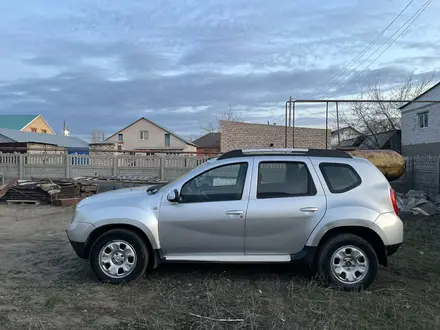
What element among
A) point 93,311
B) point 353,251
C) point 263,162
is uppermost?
point 263,162

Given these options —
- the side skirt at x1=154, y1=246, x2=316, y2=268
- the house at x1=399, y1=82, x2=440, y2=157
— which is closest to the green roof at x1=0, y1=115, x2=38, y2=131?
the house at x1=399, y1=82, x2=440, y2=157

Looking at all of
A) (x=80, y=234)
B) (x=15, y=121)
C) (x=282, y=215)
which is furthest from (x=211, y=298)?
(x=15, y=121)

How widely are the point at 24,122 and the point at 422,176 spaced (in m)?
54.5

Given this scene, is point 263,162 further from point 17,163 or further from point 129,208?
point 17,163

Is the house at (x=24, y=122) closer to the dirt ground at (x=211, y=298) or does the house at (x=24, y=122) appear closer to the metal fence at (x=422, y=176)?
the metal fence at (x=422, y=176)

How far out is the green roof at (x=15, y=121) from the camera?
57.0 meters

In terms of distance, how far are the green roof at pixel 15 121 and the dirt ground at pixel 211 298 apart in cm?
5550

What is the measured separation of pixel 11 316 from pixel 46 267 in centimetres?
210

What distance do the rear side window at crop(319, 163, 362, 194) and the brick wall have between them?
1407 inches

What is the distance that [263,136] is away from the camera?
43375 millimetres

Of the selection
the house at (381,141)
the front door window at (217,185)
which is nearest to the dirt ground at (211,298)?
the front door window at (217,185)

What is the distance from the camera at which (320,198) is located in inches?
216

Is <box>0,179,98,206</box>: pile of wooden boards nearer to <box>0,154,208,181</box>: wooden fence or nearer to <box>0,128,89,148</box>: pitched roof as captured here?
<box>0,154,208,181</box>: wooden fence

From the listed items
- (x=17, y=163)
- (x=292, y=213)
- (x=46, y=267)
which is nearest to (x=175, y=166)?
(x=17, y=163)
